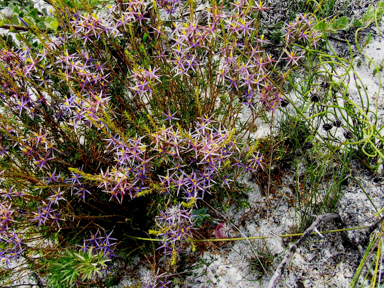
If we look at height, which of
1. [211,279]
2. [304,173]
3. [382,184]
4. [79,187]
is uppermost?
[382,184]

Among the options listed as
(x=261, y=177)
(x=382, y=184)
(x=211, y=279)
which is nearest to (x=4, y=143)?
(x=211, y=279)

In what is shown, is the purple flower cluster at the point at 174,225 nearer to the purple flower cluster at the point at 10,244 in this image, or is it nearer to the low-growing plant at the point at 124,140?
the low-growing plant at the point at 124,140

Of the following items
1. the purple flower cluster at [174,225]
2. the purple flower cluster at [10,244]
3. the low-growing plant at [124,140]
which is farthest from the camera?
the purple flower cluster at [10,244]

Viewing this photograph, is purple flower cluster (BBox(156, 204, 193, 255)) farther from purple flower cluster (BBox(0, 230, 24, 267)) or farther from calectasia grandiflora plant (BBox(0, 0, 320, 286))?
purple flower cluster (BBox(0, 230, 24, 267))

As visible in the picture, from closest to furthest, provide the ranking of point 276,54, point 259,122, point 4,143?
point 4,143
point 259,122
point 276,54

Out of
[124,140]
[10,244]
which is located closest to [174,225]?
[124,140]

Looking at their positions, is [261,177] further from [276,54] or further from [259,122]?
[276,54]

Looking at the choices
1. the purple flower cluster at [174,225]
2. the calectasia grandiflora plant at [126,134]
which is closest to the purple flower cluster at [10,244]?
the calectasia grandiflora plant at [126,134]

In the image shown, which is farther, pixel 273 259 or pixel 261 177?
pixel 261 177

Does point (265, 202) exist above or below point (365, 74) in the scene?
below

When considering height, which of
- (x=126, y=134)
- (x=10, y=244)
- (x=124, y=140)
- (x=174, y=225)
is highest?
(x=124, y=140)

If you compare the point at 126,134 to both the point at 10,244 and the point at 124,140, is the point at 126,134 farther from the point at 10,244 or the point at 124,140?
the point at 10,244
